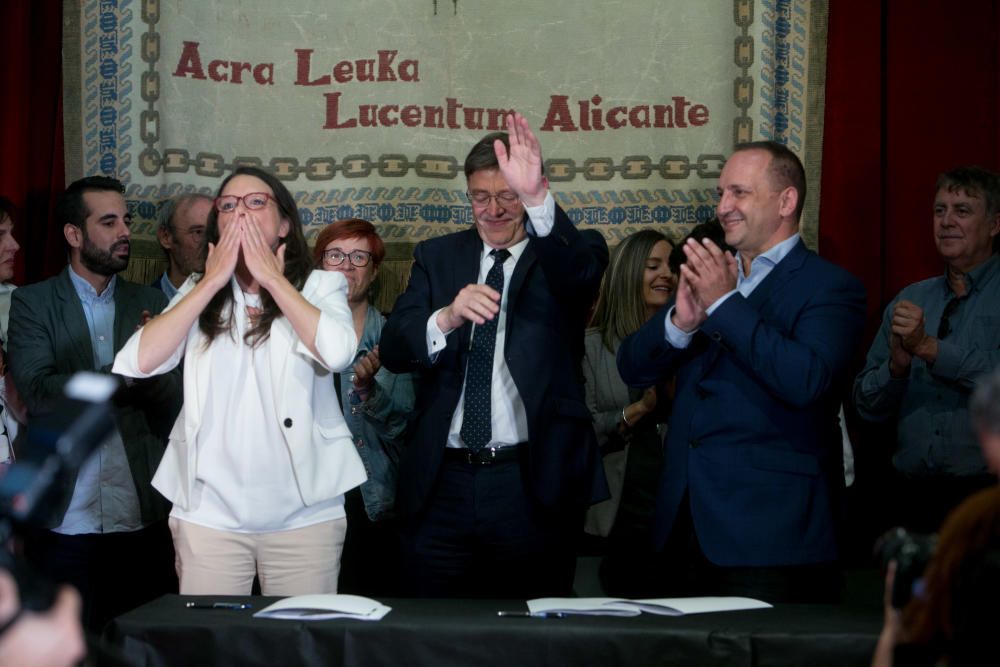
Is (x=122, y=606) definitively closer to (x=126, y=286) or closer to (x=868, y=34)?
(x=126, y=286)

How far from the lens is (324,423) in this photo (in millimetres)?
2988

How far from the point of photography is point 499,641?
224 cm

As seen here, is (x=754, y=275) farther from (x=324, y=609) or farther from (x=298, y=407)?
(x=324, y=609)

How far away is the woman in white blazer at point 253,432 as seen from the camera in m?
2.87

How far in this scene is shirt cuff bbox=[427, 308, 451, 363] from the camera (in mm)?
3170

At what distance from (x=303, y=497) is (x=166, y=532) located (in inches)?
60.5

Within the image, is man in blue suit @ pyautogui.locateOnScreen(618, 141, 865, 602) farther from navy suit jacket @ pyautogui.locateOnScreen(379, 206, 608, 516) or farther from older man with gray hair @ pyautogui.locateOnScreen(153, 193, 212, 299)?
older man with gray hair @ pyautogui.locateOnScreen(153, 193, 212, 299)

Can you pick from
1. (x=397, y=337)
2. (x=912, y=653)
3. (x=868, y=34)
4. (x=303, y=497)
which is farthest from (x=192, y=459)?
(x=868, y=34)

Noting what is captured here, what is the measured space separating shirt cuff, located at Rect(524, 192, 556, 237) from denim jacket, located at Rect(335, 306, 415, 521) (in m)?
0.90

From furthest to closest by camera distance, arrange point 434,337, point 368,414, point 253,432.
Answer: point 368,414
point 434,337
point 253,432

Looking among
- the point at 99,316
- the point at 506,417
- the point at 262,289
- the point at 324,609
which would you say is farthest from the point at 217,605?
the point at 99,316

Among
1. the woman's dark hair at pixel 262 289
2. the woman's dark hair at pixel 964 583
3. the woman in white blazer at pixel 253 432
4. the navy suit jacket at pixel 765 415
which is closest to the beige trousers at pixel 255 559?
the woman in white blazer at pixel 253 432

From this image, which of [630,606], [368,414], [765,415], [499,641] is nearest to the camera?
[499,641]

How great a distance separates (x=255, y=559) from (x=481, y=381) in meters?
0.74
